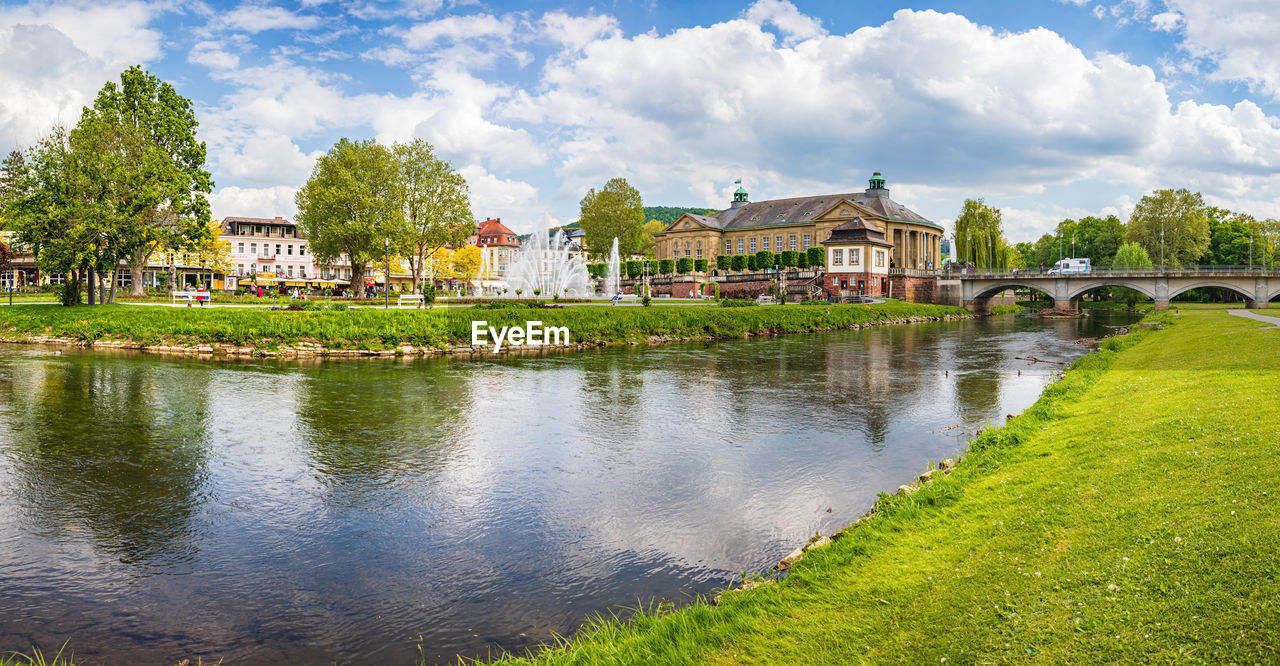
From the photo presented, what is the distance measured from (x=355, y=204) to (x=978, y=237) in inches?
3444

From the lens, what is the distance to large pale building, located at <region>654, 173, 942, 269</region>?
347ft

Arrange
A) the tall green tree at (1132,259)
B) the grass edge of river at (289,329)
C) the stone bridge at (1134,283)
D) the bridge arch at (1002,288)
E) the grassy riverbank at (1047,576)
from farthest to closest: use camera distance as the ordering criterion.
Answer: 1. the tall green tree at (1132,259)
2. the bridge arch at (1002,288)
3. the stone bridge at (1134,283)
4. the grass edge of river at (289,329)
5. the grassy riverbank at (1047,576)

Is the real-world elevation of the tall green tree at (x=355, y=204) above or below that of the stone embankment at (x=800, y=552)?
above

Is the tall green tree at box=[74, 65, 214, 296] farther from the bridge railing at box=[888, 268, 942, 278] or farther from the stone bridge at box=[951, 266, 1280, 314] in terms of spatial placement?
the stone bridge at box=[951, 266, 1280, 314]

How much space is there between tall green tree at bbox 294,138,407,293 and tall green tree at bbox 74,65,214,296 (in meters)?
12.5

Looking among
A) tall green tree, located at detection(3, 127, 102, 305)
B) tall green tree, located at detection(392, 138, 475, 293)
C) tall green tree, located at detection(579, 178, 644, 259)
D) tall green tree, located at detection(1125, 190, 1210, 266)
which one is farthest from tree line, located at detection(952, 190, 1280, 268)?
tall green tree, located at detection(3, 127, 102, 305)

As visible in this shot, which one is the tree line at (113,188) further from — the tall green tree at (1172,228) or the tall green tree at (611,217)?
the tall green tree at (1172,228)

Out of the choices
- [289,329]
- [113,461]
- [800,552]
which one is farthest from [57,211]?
[800,552]

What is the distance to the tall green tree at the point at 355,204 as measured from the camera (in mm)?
62250

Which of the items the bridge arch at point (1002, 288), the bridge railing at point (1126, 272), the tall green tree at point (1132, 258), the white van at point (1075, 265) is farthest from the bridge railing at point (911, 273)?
the tall green tree at point (1132, 258)

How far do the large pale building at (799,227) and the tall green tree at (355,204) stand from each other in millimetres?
58754

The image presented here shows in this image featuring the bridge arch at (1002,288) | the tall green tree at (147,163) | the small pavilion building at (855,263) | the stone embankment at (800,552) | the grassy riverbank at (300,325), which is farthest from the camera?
the small pavilion building at (855,263)

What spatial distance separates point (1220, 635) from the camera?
5.07 metres

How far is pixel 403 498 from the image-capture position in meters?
12.9
